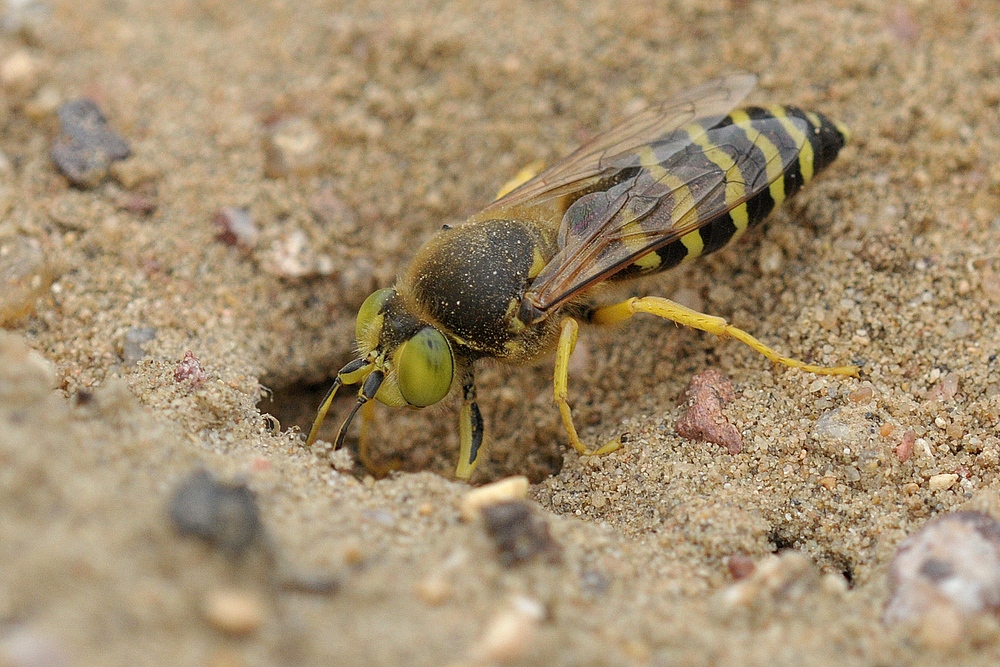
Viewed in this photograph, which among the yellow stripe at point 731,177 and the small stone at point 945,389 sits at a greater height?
the yellow stripe at point 731,177

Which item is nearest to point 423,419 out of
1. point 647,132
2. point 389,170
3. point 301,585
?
point 389,170

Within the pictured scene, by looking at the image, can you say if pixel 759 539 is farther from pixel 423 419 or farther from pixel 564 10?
pixel 564 10

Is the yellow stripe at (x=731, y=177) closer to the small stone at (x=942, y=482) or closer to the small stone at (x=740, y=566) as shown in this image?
the small stone at (x=942, y=482)

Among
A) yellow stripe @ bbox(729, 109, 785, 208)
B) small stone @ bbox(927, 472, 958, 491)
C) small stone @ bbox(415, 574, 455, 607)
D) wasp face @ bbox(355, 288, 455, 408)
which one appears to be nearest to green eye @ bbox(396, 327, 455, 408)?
wasp face @ bbox(355, 288, 455, 408)

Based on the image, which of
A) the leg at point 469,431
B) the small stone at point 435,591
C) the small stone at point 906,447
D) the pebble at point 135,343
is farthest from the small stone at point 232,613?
the small stone at point 906,447

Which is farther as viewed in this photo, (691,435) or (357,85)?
(357,85)

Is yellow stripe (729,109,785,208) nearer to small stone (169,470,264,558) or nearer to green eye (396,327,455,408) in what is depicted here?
green eye (396,327,455,408)

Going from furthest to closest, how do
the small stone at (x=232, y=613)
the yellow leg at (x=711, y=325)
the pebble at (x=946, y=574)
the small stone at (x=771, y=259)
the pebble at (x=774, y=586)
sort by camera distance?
the small stone at (x=771, y=259) → the yellow leg at (x=711, y=325) → the pebble at (x=774, y=586) → the pebble at (x=946, y=574) → the small stone at (x=232, y=613)

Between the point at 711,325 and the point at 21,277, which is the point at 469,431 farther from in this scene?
the point at 21,277
